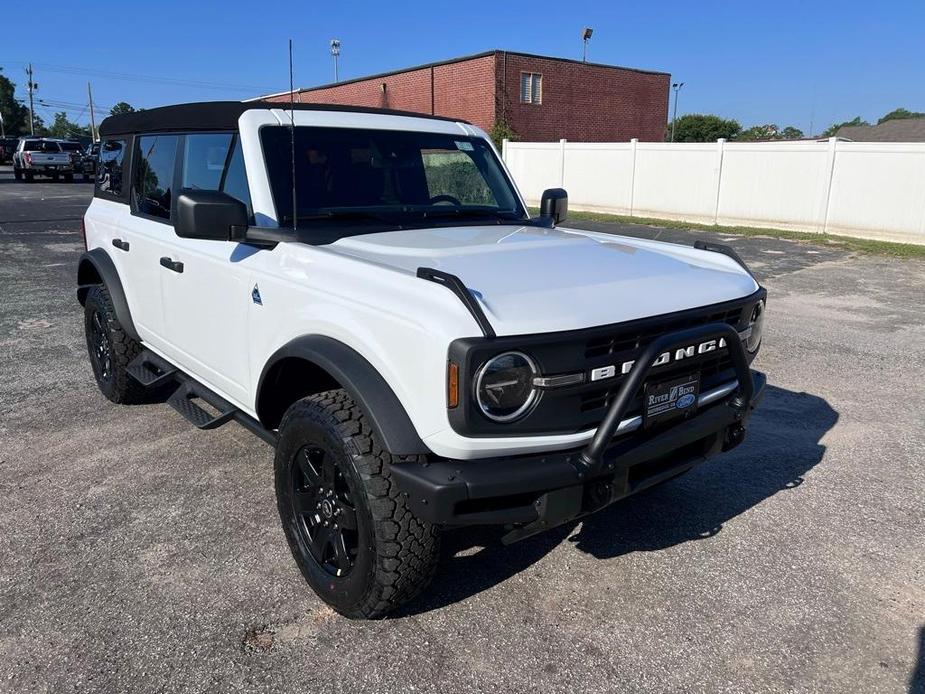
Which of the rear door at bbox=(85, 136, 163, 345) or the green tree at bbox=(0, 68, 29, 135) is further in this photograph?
the green tree at bbox=(0, 68, 29, 135)

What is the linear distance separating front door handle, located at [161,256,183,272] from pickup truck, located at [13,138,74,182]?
3314 cm

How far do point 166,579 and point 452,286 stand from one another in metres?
1.85

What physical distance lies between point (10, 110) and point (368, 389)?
10060cm

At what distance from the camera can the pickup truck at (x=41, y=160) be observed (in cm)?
3177

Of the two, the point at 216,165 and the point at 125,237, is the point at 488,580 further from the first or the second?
the point at 125,237

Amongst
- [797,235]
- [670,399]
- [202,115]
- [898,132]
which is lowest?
[797,235]

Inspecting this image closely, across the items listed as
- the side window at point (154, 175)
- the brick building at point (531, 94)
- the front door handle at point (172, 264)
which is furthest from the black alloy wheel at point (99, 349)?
the brick building at point (531, 94)

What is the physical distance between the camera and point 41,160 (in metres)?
31.9

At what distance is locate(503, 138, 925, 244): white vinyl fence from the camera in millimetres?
16250

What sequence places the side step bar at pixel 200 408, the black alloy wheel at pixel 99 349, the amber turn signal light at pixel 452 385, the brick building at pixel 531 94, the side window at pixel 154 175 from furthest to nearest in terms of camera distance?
the brick building at pixel 531 94
the black alloy wheel at pixel 99 349
the side window at pixel 154 175
the side step bar at pixel 200 408
the amber turn signal light at pixel 452 385

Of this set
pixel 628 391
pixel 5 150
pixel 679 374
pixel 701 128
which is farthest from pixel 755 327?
pixel 701 128

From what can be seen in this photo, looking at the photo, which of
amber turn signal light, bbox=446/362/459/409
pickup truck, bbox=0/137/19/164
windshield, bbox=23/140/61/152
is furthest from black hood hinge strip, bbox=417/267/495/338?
pickup truck, bbox=0/137/19/164

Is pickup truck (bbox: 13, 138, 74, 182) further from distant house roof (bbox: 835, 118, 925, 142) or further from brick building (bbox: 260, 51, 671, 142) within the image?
distant house roof (bbox: 835, 118, 925, 142)

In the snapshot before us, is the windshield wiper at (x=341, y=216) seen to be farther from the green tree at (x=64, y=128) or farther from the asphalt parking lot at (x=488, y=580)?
the green tree at (x=64, y=128)
